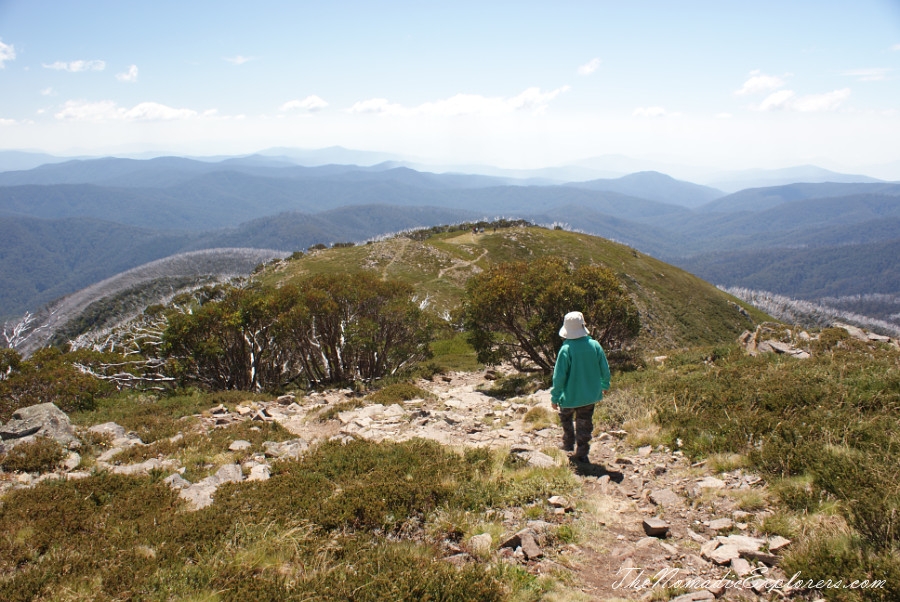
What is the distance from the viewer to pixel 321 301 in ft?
63.6

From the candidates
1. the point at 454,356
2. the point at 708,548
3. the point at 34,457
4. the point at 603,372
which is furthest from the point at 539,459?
the point at 454,356

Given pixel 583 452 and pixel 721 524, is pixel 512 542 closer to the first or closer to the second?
pixel 721 524

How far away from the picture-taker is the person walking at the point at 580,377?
8.11m

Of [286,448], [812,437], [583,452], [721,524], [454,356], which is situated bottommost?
[454,356]

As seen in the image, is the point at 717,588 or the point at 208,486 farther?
the point at 208,486

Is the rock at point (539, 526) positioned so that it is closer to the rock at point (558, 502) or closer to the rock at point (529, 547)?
the rock at point (529, 547)

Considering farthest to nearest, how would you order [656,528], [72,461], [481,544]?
[72,461] → [656,528] → [481,544]

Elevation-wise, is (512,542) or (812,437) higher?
(812,437)

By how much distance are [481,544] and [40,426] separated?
1048 cm

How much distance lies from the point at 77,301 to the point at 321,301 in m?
181

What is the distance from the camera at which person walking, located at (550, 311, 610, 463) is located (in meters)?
8.11

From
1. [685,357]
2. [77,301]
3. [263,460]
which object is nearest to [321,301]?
[263,460]

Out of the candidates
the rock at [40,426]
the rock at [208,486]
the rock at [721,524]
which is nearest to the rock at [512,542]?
the rock at [721,524]

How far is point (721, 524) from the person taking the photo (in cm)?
567
